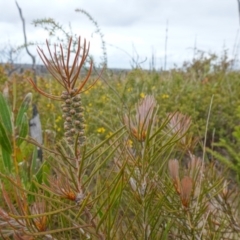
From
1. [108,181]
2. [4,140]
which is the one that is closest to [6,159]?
[4,140]

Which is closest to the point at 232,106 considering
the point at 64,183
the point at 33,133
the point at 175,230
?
the point at 33,133

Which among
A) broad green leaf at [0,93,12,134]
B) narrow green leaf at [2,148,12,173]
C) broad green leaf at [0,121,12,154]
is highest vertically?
broad green leaf at [0,93,12,134]

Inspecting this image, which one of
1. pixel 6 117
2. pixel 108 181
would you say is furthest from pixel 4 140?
pixel 108 181

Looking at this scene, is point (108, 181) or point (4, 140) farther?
point (4, 140)

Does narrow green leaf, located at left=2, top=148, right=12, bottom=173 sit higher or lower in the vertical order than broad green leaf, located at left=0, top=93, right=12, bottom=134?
lower

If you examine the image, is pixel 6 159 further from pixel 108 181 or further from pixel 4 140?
pixel 108 181

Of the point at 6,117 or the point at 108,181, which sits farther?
the point at 6,117

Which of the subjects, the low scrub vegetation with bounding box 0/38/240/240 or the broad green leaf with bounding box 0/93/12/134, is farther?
the broad green leaf with bounding box 0/93/12/134

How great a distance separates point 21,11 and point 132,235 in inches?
77.7

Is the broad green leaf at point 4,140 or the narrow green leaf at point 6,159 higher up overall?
the broad green leaf at point 4,140

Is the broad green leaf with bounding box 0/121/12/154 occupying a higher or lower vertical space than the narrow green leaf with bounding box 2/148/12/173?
higher

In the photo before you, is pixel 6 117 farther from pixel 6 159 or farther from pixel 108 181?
pixel 108 181

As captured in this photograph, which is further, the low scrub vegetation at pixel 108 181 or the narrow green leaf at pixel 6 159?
the narrow green leaf at pixel 6 159

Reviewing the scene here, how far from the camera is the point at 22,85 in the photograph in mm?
4414
